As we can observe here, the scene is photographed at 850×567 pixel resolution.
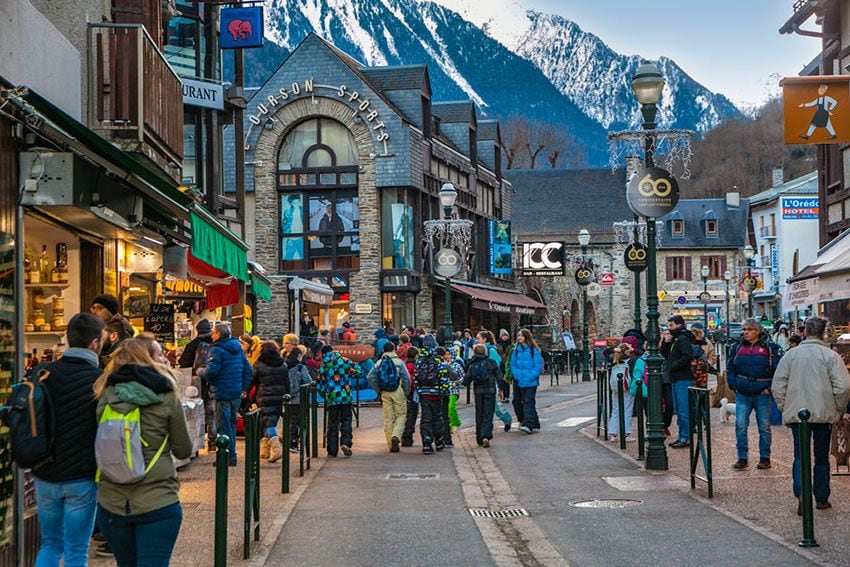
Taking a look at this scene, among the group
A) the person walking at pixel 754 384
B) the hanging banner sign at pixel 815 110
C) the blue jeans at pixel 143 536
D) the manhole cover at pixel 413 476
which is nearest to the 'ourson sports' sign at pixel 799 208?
the hanging banner sign at pixel 815 110

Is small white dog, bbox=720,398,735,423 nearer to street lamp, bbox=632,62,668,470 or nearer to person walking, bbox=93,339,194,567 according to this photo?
street lamp, bbox=632,62,668,470

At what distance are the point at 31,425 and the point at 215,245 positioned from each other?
26.3 ft

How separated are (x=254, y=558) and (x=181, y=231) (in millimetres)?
6693

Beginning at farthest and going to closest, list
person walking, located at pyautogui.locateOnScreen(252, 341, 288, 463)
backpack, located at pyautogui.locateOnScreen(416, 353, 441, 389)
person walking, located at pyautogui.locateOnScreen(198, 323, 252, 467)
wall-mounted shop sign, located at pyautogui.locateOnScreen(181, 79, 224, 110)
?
wall-mounted shop sign, located at pyautogui.locateOnScreen(181, 79, 224, 110), backpack, located at pyautogui.locateOnScreen(416, 353, 441, 389), person walking, located at pyautogui.locateOnScreen(252, 341, 288, 463), person walking, located at pyautogui.locateOnScreen(198, 323, 252, 467)

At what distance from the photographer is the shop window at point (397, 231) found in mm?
40781

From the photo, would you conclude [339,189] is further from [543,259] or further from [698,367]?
[698,367]

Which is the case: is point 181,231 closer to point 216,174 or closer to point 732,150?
point 216,174

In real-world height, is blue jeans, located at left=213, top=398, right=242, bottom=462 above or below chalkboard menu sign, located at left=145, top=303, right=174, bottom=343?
below

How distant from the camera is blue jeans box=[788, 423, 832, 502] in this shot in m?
11.2

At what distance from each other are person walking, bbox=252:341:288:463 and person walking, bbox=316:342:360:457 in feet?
3.81

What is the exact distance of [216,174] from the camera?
2734 cm

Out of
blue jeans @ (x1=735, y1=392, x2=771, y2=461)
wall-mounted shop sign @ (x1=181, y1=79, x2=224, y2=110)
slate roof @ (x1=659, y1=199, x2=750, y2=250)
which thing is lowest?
blue jeans @ (x1=735, y1=392, x2=771, y2=461)

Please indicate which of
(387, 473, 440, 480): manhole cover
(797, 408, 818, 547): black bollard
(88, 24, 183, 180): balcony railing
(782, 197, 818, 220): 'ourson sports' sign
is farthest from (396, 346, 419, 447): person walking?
(782, 197, 818, 220): 'ourson sports' sign

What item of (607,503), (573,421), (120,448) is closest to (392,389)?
(607,503)
